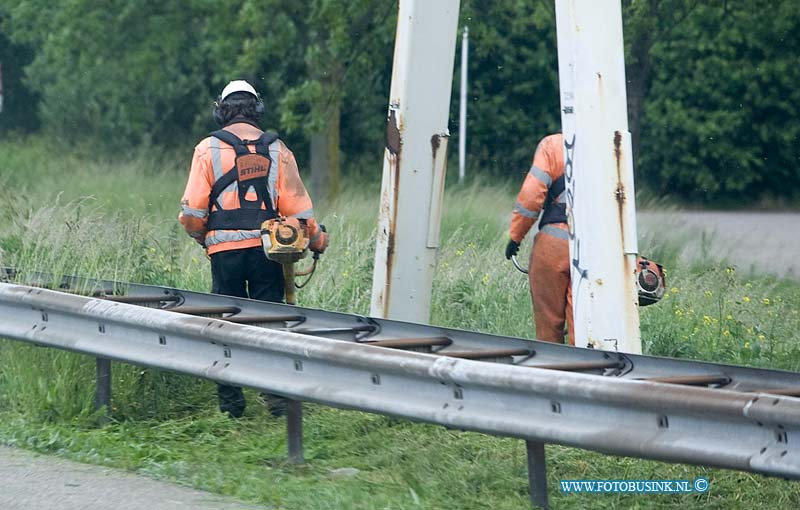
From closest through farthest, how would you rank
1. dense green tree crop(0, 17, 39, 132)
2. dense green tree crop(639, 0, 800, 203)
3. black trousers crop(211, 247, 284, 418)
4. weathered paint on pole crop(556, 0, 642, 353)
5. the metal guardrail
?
the metal guardrail < weathered paint on pole crop(556, 0, 642, 353) < black trousers crop(211, 247, 284, 418) < dense green tree crop(639, 0, 800, 203) < dense green tree crop(0, 17, 39, 132)

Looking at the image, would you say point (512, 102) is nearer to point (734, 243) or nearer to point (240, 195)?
point (734, 243)

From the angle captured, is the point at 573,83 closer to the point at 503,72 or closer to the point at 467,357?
the point at 467,357

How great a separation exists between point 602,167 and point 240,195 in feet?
6.69

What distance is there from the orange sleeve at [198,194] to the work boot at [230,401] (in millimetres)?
946

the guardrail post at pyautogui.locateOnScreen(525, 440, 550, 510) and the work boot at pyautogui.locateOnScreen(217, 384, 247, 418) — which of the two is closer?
the guardrail post at pyautogui.locateOnScreen(525, 440, 550, 510)

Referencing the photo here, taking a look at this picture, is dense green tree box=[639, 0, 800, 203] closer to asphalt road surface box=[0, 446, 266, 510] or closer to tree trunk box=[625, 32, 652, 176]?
tree trunk box=[625, 32, 652, 176]

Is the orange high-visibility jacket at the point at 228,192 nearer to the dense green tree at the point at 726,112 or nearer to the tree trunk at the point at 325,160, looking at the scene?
the tree trunk at the point at 325,160

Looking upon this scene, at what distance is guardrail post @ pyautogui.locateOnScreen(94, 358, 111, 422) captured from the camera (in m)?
6.71

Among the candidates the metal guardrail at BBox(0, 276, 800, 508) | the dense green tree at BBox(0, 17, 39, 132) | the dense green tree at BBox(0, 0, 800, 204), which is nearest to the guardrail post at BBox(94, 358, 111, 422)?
the metal guardrail at BBox(0, 276, 800, 508)

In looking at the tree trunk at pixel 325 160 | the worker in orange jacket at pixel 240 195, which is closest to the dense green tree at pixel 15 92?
the tree trunk at pixel 325 160

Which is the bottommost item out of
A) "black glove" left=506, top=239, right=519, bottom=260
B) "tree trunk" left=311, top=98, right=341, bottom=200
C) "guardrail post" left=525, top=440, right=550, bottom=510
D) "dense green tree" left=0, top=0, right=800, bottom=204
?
"guardrail post" left=525, top=440, right=550, bottom=510

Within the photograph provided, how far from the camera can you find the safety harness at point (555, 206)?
7.44 m

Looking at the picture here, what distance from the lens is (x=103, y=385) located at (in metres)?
6.74

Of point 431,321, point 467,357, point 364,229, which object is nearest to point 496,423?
point 467,357
